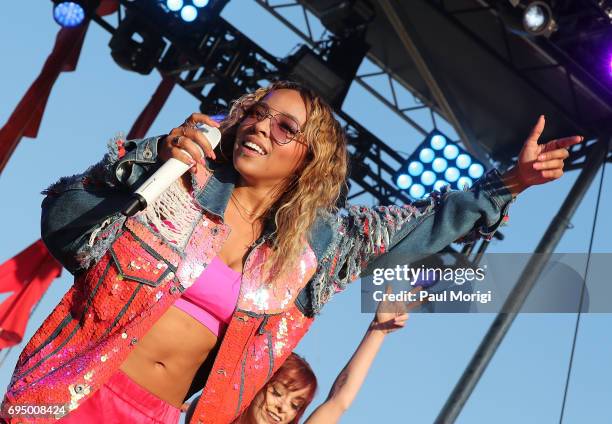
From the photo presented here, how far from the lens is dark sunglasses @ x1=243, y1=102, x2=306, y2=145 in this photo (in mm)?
1979

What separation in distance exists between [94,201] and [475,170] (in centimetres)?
462

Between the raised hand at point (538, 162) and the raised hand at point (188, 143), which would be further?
the raised hand at point (538, 162)

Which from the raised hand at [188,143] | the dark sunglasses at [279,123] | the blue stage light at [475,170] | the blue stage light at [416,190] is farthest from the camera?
the blue stage light at [416,190]

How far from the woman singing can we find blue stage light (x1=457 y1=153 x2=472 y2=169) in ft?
13.5

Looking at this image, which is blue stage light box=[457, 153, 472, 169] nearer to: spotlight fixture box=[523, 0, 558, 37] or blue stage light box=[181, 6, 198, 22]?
spotlight fixture box=[523, 0, 558, 37]

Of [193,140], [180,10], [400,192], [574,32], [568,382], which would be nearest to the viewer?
[193,140]

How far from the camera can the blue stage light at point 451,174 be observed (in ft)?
20.2

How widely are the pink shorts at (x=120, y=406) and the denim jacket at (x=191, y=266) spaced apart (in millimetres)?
41

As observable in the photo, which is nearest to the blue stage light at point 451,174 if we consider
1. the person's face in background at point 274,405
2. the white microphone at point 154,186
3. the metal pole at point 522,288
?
the metal pole at point 522,288

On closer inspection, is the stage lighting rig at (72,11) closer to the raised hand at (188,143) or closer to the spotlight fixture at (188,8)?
the spotlight fixture at (188,8)

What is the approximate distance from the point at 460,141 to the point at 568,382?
3.18 metres

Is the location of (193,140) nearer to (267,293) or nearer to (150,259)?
(150,259)

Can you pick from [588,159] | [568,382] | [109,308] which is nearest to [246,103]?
[109,308]

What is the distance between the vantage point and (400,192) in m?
6.35
